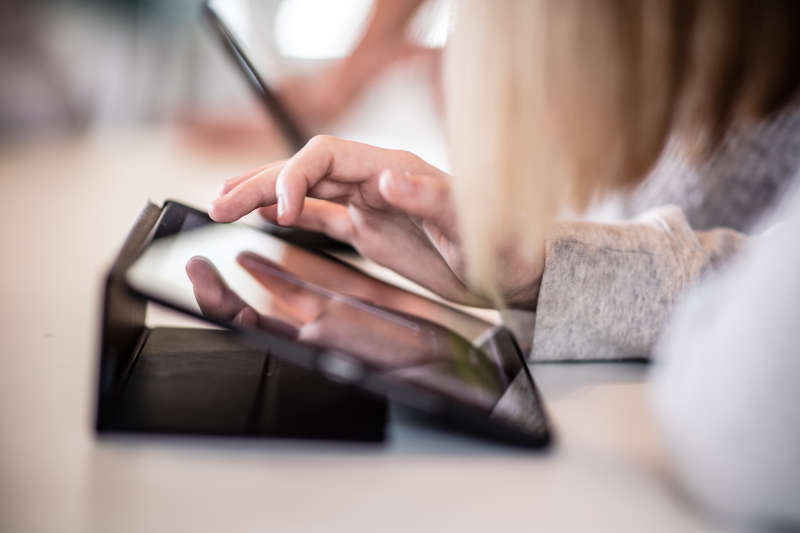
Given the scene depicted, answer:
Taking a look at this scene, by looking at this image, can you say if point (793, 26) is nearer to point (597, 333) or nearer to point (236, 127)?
point (597, 333)

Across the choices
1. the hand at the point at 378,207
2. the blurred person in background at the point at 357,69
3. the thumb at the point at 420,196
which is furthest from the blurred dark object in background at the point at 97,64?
the thumb at the point at 420,196

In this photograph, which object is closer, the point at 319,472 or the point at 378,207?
the point at 319,472

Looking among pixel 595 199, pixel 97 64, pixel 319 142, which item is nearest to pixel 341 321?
pixel 319 142

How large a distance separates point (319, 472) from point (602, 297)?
27 cm

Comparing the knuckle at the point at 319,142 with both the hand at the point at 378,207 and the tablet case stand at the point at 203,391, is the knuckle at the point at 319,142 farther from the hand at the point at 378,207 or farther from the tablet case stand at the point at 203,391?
the tablet case stand at the point at 203,391

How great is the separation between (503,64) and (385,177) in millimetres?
104

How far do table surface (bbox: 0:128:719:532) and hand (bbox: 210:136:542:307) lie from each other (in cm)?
10

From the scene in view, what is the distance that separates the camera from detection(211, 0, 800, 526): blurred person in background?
0.32 meters

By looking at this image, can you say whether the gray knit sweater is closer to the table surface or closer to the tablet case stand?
the table surface

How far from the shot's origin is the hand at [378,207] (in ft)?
1.49

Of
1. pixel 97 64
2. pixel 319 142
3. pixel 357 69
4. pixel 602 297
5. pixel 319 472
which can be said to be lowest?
pixel 319 472

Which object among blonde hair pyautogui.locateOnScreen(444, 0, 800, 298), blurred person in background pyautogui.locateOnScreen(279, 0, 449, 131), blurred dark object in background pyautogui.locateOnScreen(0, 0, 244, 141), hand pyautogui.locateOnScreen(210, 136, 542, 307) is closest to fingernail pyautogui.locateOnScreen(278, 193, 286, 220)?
hand pyautogui.locateOnScreen(210, 136, 542, 307)

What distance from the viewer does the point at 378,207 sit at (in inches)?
21.4

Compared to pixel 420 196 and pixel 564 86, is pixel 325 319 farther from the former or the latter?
pixel 564 86
